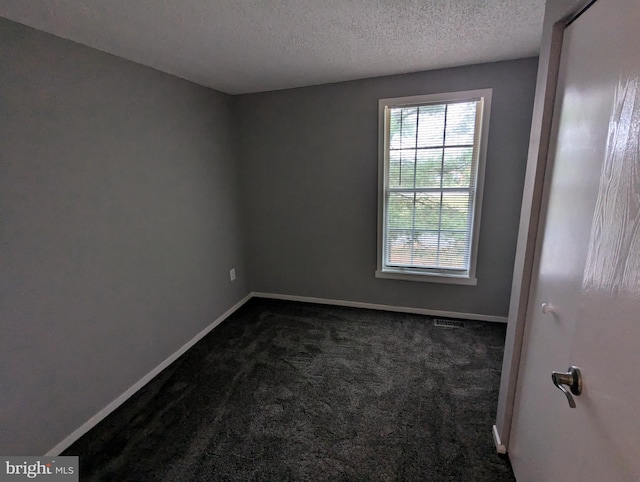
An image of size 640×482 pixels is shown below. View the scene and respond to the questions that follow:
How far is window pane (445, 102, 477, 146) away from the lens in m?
2.47

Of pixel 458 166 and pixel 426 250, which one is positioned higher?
pixel 458 166

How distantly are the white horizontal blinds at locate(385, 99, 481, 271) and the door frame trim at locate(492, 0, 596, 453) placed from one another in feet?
4.25

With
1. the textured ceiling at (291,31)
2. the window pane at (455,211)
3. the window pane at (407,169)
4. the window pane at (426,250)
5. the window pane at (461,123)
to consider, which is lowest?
the window pane at (426,250)

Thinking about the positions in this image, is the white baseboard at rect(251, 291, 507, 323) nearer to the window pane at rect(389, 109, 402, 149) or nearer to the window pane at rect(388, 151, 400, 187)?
the window pane at rect(388, 151, 400, 187)

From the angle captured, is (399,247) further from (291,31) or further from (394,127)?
(291,31)

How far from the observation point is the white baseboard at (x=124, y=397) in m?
1.63

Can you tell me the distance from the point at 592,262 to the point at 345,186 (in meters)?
2.30

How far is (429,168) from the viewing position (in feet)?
8.75

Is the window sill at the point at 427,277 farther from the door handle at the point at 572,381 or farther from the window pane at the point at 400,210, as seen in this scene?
the door handle at the point at 572,381

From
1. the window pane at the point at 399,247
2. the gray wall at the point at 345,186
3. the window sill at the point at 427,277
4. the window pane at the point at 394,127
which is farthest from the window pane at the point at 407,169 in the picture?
the window sill at the point at 427,277

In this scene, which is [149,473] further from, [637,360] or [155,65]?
[155,65]

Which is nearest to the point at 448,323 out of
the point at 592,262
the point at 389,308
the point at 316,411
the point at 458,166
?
the point at 389,308

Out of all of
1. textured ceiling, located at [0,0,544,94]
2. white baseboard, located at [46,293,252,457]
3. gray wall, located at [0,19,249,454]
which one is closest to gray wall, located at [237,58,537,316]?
textured ceiling, located at [0,0,544,94]

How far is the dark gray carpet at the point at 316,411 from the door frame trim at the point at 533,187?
1.17 ft
